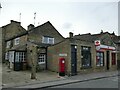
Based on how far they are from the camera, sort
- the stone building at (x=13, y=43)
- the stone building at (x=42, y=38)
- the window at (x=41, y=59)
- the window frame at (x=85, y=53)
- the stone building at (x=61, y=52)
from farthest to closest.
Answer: the stone building at (x=42, y=38)
the window at (x=41, y=59)
the stone building at (x=13, y=43)
the window frame at (x=85, y=53)
the stone building at (x=61, y=52)

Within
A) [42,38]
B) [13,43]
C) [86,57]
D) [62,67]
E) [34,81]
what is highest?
[42,38]

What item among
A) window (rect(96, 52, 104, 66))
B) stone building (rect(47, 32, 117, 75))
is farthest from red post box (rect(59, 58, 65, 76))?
window (rect(96, 52, 104, 66))

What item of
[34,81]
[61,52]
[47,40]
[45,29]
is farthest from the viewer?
[45,29]

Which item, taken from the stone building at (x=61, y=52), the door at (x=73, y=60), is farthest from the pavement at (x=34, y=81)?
the door at (x=73, y=60)

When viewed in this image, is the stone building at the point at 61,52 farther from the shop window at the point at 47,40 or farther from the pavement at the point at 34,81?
the pavement at the point at 34,81

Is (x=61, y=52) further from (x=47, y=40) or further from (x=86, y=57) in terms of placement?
(x=47, y=40)

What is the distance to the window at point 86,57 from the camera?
975 inches

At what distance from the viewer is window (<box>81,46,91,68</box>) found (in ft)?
81.3

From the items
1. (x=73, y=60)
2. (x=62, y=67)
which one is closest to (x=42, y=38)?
(x=73, y=60)

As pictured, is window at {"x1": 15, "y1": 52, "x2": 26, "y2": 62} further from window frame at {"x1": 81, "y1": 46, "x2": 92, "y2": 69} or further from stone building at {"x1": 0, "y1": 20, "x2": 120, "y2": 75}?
window frame at {"x1": 81, "y1": 46, "x2": 92, "y2": 69}

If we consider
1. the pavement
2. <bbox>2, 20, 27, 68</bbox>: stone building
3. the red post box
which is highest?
<bbox>2, 20, 27, 68</bbox>: stone building

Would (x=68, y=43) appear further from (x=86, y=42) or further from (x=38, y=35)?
(x=38, y=35)

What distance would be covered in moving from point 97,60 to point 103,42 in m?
3.56

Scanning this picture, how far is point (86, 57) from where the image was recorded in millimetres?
25406
